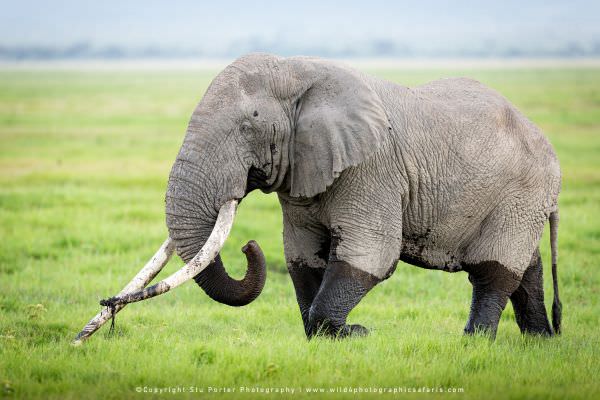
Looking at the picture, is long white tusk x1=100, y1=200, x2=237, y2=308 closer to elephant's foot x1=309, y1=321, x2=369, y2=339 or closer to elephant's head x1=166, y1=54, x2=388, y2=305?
elephant's head x1=166, y1=54, x2=388, y2=305

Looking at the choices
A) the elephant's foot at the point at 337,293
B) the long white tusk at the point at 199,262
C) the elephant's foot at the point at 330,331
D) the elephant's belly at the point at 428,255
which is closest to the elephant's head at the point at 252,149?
the long white tusk at the point at 199,262

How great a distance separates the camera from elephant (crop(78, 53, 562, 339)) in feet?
23.0

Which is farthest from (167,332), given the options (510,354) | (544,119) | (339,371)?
(544,119)

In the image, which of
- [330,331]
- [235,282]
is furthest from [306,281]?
[235,282]

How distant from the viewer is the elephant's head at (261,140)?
6.93 m

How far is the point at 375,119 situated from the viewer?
24.0 feet

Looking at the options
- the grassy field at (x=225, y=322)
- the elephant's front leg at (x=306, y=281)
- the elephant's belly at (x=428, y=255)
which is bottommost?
the grassy field at (x=225, y=322)

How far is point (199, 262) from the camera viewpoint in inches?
270

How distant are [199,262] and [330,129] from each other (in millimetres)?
1407

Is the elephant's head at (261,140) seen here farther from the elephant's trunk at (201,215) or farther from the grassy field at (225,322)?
the grassy field at (225,322)

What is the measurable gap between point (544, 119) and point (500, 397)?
32255 millimetres

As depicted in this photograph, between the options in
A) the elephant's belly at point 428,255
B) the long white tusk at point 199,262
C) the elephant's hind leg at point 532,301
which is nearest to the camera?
the long white tusk at point 199,262

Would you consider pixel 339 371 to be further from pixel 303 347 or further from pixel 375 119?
pixel 375 119

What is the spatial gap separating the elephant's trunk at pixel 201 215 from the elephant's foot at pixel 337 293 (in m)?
0.53
